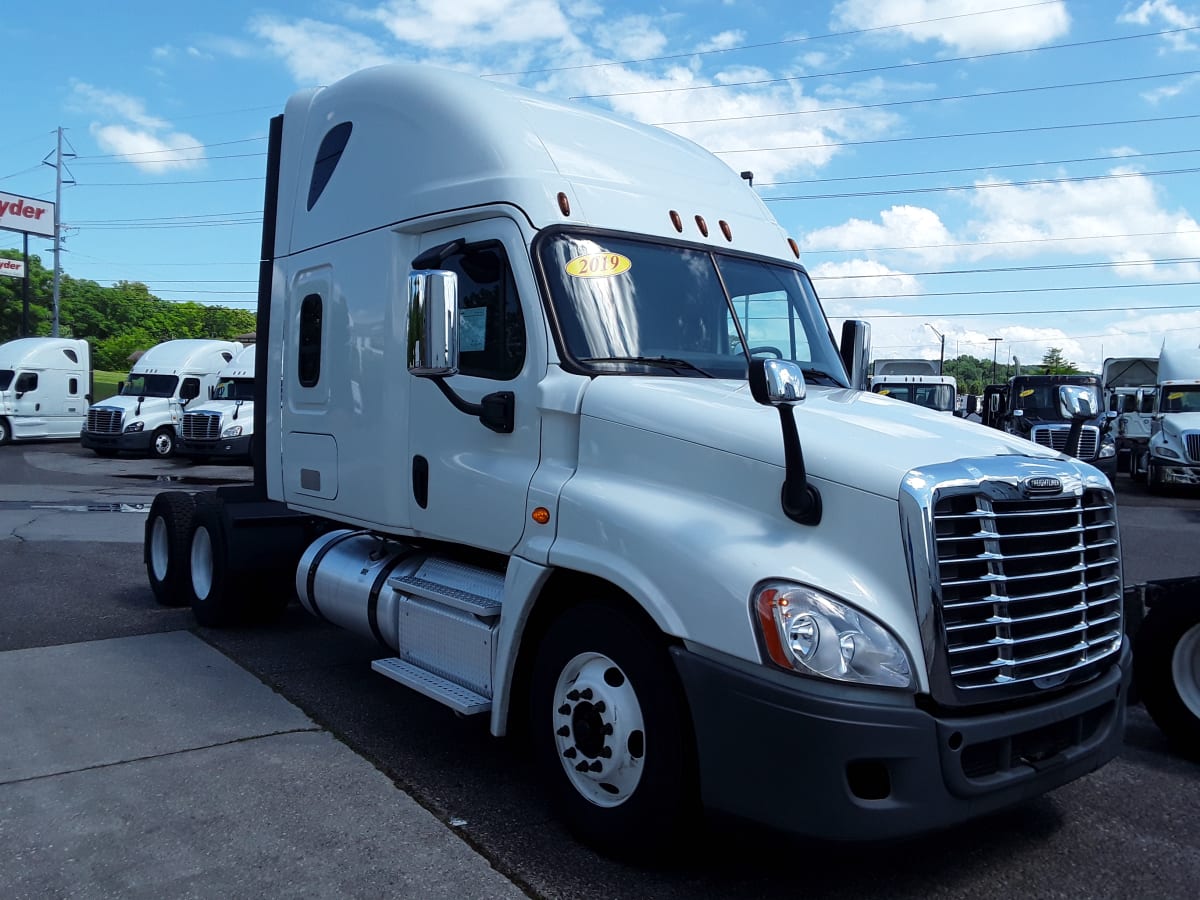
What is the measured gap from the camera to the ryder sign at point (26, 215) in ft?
202

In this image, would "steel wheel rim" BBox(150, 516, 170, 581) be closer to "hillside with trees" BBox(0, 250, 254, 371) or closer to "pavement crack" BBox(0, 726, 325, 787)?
"pavement crack" BBox(0, 726, 325, 787)

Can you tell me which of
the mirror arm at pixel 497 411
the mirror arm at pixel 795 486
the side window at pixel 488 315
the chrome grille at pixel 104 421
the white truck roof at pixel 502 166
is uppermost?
the white truck roof at pixel 502 166

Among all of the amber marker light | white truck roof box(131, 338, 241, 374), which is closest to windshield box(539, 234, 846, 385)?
the amber marker light

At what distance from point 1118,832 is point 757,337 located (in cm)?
259

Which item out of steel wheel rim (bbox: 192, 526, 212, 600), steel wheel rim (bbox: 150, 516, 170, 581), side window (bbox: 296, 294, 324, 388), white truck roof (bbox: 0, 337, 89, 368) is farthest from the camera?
white truck roof (bbox: 0, 337, 89, 368)

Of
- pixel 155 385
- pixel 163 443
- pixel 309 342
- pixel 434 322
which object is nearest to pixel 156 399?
pixel 155 385

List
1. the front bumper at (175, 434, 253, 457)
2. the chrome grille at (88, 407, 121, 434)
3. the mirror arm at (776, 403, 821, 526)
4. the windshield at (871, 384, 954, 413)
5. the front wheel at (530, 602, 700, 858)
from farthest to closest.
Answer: the windshield at (871, 384, 954, 413)
the chrome grille at (88, 407, 121, 434)
the front bumper at (175, 434, 253, 457)
the front wheel at (530, 602, 700, 858)
the mirror arm at (776, 403, 821, 526)

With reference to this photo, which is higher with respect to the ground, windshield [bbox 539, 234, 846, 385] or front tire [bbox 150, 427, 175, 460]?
windshield [bbox 539, 234, 846, 385]

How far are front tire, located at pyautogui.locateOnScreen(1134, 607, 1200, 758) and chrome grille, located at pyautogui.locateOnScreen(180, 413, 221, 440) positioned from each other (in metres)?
23.0

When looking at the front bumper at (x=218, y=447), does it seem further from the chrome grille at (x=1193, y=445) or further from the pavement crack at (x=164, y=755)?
the chrome grille at (x=1193, y=445)

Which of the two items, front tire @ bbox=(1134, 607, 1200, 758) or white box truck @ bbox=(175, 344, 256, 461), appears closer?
front tire @ bbox=(1134, 607, 1200, 758)

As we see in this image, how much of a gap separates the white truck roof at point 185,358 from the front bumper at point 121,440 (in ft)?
7.29

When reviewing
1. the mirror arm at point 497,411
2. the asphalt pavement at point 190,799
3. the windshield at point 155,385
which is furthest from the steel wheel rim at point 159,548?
the windshield at point 155,385

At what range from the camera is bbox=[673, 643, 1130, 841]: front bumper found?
10.3 feet
